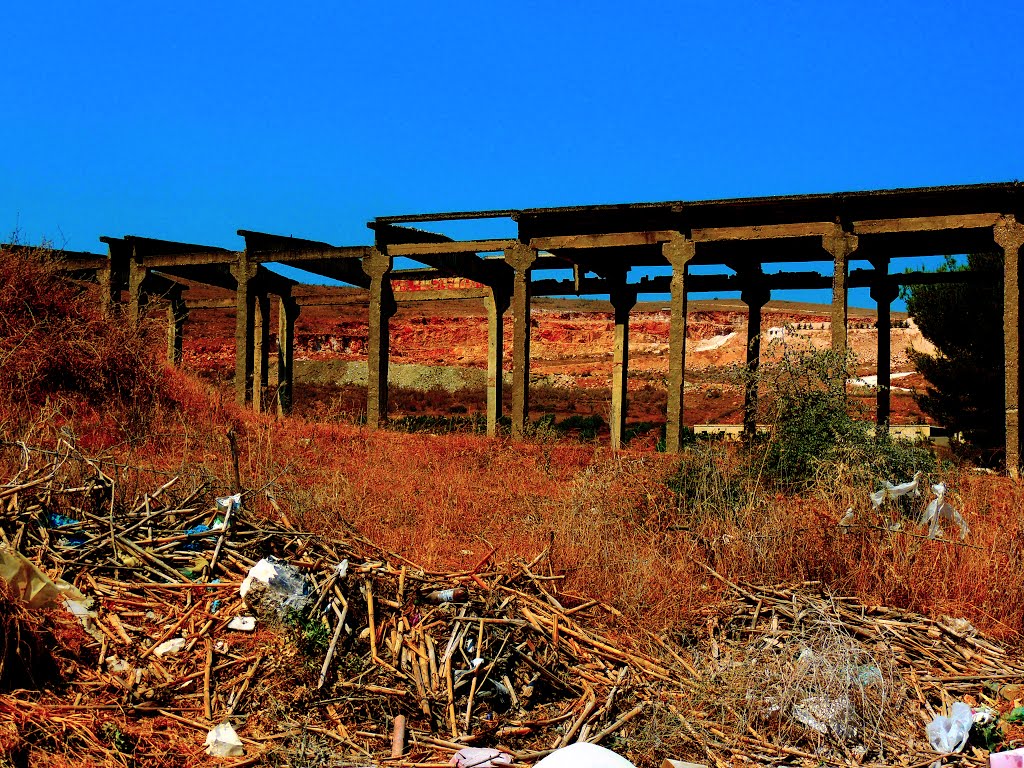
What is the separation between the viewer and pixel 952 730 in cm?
584

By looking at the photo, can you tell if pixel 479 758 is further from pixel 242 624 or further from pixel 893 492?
pixel 893 492

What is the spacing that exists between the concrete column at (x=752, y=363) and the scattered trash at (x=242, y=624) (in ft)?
24.6

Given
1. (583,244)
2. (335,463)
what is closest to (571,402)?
(583,244)

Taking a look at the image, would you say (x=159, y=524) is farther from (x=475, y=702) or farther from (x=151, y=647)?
(x=475, y=702)

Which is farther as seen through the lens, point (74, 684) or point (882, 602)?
point (882, 602)

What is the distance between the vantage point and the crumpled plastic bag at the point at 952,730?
579 cm

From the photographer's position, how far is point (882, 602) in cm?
761

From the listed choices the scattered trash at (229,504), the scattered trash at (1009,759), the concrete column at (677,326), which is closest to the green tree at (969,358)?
the concrete column at (677,326)

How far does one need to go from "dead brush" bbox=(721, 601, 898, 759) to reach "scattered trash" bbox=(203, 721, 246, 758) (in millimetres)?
2770

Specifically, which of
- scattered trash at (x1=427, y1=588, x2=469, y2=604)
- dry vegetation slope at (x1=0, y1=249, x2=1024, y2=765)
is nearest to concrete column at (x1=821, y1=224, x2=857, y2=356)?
dry vegetation slope at (x1=0, y1=249, x2=1024, y2=765)

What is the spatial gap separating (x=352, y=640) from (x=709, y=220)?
12.1 metres

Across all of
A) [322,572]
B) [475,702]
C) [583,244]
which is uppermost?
[583,244]

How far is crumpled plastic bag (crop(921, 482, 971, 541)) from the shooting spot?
860 cm

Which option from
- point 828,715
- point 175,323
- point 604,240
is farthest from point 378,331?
point 828,715
